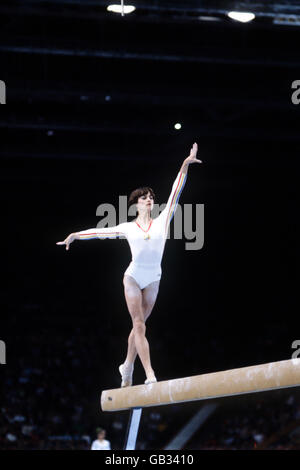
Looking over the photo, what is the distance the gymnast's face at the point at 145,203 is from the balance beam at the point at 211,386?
1511 millimetres

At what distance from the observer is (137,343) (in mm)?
6359

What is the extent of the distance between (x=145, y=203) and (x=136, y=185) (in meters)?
10.4

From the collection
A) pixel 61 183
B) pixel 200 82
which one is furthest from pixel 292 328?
pixel 200 82

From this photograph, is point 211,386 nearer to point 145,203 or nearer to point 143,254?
point 143,254

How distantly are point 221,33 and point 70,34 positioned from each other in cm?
235

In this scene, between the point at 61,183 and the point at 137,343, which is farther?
the point at 61,183

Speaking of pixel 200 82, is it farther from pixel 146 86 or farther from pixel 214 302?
pixel 214 302

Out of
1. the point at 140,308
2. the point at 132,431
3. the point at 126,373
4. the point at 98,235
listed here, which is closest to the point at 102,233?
the point at 98,235

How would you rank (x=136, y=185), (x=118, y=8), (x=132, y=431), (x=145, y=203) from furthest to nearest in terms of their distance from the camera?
(x=136, y=185)
(x=118, y=8)
(x=132, y=431)
(x=145, y=203)

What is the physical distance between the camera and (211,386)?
545 cm

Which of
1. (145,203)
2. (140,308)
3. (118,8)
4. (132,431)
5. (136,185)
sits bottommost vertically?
(132,431)

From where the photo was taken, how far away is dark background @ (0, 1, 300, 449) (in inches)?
454

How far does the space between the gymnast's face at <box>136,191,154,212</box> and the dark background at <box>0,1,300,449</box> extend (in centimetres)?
450

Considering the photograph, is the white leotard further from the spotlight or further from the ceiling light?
the spotlight
